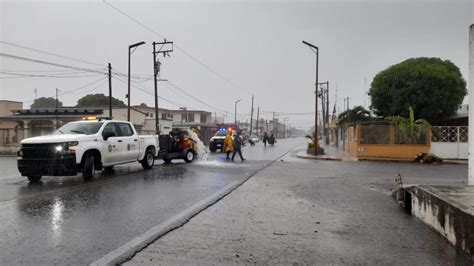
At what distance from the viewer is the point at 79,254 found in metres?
4.69

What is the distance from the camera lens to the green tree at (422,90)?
29375mm

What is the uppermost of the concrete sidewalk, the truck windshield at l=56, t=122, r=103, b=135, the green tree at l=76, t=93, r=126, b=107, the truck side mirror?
the green tree at l=76, t=93, r=126, b=107

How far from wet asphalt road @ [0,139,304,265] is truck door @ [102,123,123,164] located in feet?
2.28

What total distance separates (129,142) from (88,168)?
2.62m

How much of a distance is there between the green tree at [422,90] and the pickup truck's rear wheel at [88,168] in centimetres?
2573

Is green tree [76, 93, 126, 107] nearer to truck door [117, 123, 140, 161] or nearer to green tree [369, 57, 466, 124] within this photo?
green tree [369, 57, 466, 124]

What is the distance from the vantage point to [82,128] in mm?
12359

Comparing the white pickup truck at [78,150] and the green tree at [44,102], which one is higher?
the green tree at [44,102]

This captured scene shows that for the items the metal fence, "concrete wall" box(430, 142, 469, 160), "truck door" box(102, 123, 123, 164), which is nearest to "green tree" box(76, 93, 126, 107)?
the metal fence

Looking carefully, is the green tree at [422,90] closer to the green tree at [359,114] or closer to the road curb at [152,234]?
the green tree at [359,114]

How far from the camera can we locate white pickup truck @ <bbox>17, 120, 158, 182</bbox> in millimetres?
10672

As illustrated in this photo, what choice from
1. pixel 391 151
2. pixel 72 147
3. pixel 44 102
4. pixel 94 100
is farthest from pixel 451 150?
pixel 44 102

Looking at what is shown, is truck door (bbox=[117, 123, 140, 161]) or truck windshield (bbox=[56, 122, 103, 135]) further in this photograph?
truck door (bbox=[117, 123, 140, 161])

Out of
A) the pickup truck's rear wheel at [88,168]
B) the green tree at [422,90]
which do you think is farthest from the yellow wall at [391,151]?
the pickup truck's rear wheel at [88,168]
